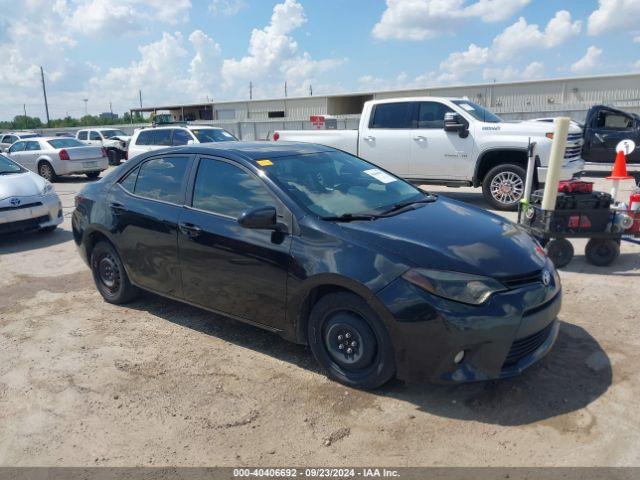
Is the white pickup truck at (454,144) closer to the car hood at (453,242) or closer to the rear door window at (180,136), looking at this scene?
the rear door window at (180,136)

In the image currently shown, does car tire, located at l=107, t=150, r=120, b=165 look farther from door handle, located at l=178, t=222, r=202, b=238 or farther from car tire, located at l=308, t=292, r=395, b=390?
car tire, located at l=308, t=292, r=395, b=390

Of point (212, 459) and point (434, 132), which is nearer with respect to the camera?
point (212, 459)

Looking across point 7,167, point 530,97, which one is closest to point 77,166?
point 7,167

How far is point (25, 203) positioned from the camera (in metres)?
8.02

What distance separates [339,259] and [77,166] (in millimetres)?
15736

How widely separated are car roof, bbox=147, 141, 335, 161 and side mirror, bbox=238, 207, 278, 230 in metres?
0.69

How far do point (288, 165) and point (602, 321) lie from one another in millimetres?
3006

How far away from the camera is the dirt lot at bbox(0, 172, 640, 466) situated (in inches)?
113

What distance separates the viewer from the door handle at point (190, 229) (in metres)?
4.07

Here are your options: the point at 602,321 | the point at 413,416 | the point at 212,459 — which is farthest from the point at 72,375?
the point at 602,321

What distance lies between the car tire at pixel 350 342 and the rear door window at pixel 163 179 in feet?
5.65

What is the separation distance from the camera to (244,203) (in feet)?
12.8

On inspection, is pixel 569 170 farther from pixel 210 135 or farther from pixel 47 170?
pixel 47 170

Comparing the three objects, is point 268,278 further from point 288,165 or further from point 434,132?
point 434,132
